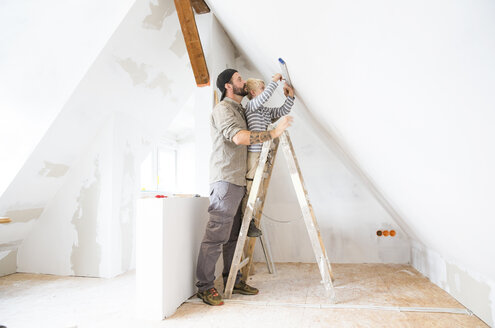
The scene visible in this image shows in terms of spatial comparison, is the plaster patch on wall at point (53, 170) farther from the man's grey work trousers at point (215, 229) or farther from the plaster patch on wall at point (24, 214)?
the man's grey work trousers at point (215, 229)

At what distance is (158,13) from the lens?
9.04ft

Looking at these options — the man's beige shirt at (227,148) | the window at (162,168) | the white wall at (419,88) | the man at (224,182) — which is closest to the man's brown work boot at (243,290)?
the man at (224,182)

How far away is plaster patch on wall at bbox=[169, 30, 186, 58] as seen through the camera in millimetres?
3094

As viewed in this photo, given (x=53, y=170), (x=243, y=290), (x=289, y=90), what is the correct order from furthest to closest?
(x=53, y=170) → (x=289, y=90) → (x=243, y=290)

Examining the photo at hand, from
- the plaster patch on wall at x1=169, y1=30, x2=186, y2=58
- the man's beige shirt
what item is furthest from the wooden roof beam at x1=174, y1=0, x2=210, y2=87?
the man's beige shirt

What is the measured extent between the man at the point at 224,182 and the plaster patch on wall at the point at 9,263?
202 cm

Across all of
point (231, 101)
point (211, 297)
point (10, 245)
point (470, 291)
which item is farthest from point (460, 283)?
point (10, 245)

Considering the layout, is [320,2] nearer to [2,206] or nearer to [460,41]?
[460,41]

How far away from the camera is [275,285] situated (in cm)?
239

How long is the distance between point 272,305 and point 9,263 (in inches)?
98.3

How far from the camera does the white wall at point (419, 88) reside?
1.95 ft

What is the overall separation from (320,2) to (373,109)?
40 cm

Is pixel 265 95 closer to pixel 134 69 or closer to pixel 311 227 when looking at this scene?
pixel 311 227

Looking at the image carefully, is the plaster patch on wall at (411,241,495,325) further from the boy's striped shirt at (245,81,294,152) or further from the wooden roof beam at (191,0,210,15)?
the wooden roof beam at (191,0,210,15)
